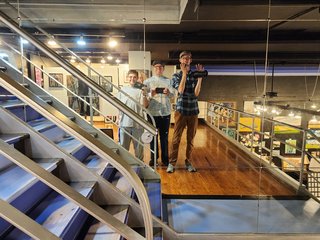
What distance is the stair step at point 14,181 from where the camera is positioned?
133 centimetres

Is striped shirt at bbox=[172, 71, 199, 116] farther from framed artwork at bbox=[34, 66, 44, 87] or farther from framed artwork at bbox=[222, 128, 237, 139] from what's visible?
framed artwork at bbox=[34, 66, 44, 87]

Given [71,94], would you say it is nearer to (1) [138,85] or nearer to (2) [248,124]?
(1) [138,85]

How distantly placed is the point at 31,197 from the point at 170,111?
79.4 inches

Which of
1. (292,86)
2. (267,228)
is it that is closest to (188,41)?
(292,86)

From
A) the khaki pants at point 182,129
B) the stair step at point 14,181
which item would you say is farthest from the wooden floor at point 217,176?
the stair step at point 14,181

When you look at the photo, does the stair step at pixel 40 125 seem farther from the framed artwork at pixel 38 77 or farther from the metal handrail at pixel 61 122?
the metal handrail at pixel 61 122

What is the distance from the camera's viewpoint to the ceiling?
313 cm

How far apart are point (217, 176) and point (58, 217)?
7.52ft

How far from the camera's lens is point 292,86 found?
15.5 feet

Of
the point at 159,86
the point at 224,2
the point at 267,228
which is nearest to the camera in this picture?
the point at 267,228

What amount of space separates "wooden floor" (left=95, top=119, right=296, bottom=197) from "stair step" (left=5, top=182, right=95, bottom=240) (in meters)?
1.43

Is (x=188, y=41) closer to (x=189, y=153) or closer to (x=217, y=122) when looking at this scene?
(x=217, y=122)

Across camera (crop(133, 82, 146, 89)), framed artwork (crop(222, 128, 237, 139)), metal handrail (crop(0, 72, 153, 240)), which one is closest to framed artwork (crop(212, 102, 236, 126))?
framed artwork (crop(222, 128, 237, 139))

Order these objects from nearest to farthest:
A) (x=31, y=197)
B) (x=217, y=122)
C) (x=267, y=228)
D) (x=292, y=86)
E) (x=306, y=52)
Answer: (x=31, y=197)
(x=267, y=228)
(x=217, y=122)
(x=306, y=52)
(x=292, y=86)
